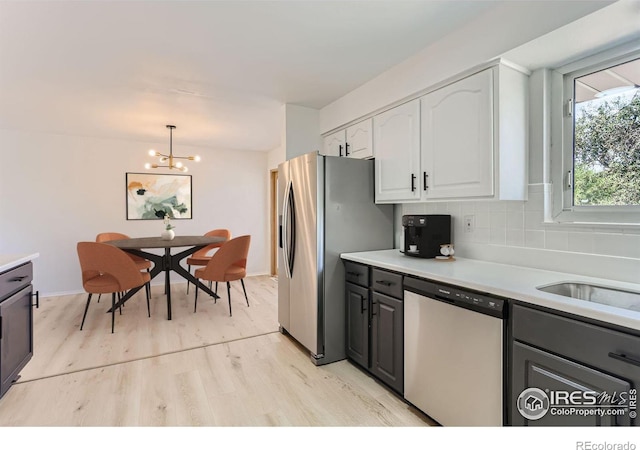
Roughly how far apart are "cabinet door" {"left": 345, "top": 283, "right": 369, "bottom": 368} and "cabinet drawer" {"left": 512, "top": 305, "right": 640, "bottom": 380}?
3.57ft

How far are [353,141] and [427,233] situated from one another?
1180 millimetres

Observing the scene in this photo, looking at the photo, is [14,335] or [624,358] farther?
[14,335]

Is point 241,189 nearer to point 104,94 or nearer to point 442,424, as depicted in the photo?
point 104,94

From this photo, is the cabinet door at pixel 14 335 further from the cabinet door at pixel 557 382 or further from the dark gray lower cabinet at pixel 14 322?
the cabinet door at pixel 557 382

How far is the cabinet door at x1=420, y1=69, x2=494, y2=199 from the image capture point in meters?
1.83

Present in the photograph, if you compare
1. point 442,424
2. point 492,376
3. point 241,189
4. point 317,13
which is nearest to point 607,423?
A: point 492,376

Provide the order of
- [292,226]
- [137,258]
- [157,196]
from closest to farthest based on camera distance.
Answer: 1. [292,226]
2. [137,258]
3. [157,196]

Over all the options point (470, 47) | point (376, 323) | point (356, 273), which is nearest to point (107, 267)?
point (356, 273)

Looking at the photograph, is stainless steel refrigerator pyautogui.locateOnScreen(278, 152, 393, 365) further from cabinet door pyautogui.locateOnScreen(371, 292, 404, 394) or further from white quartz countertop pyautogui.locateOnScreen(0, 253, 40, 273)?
white quartz countertop pyautogui.locateOnScreen(0, 253, 40, 273)

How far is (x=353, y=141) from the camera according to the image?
2.97 meters

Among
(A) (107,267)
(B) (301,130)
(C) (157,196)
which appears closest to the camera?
(A) (107,267)

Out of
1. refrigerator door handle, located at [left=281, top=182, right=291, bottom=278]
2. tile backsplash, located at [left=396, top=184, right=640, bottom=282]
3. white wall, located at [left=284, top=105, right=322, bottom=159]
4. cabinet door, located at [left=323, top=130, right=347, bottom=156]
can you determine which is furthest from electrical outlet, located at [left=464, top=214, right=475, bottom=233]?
white wall, located at [left=284, top=105, right=322, bottom=159]

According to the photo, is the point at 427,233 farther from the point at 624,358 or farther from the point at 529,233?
the point at 624,358
